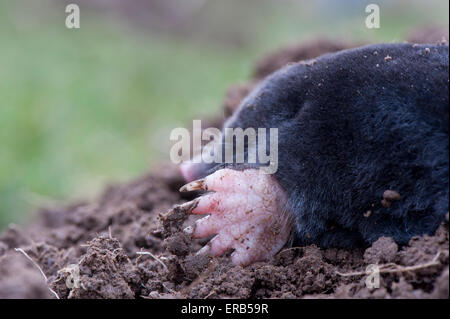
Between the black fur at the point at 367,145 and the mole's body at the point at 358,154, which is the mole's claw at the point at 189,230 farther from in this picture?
the black fur at the point at 367,145

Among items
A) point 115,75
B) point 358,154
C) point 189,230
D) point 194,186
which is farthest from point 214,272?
point 115,75

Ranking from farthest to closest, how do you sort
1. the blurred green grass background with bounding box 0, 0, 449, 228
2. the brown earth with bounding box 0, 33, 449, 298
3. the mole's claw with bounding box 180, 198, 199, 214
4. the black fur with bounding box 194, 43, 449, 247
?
the blurred green grass background with bounding box 0, 0, 449, 228, the mole's claw with bounding box 180, 198, 199, 214, the black fur with bounding box 194, 43, 449, 247, the brown earth with bounding box 0, 33, 449, 298

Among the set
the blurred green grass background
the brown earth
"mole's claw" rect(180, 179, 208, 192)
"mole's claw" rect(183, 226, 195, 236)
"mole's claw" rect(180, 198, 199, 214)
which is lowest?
the brown earth

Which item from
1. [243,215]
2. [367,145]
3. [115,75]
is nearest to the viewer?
[367,145]

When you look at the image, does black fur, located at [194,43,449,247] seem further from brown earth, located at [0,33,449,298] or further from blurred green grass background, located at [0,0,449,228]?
blurred green grass background, located at [0,0,449,228]

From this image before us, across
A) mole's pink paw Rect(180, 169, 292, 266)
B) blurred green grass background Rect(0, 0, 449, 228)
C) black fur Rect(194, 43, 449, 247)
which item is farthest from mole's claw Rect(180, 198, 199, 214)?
blurred green grass background Rect(0, 0, 449, 228)

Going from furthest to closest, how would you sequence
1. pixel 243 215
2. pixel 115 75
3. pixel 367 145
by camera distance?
pixel 115 75
pixel 243 215
pixel 367 145

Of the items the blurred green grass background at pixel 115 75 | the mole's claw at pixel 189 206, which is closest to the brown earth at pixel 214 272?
the mole's claw at pixel 189 206

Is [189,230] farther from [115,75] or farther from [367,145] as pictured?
[115,75]
